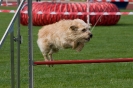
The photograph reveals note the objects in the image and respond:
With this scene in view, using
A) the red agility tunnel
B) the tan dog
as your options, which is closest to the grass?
the tan dog

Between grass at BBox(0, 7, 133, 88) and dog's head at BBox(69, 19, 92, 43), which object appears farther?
dog's head at BBox(69, 19, 92, 43)

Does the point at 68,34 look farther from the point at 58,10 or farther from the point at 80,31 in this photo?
the point at 58,10

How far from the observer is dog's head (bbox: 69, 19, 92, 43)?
381 inches

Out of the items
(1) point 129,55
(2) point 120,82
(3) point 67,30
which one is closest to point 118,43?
(1) point 129,55

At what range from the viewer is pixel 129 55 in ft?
42.2

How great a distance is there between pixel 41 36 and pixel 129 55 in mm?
2886

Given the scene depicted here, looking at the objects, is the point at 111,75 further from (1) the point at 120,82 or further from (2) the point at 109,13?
(2) the point at 109,13

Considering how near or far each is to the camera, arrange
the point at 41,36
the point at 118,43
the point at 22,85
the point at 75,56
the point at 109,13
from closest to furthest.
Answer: the point at 22,85 < the point at 41,36 < the point at 75,56 < the point at 118,43 < the point at 109,13

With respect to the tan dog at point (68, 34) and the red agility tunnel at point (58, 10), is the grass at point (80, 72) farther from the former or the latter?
the red agility tunnel at point (58, 10)

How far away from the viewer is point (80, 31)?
9805mm

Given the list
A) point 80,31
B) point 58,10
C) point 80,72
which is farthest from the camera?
point 58,10

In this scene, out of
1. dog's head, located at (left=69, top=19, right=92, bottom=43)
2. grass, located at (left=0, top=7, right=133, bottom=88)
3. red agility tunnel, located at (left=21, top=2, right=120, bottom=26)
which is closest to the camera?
grass, located at (left=0, top=7, right=133, bottom=88)

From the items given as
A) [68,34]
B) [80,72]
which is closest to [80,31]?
[68,34]

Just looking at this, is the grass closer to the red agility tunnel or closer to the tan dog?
the tan dog
